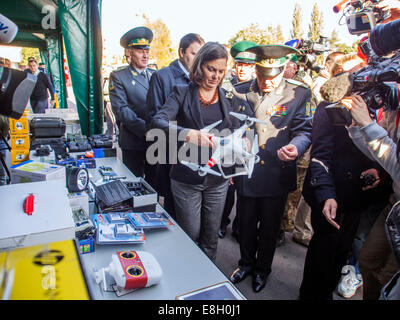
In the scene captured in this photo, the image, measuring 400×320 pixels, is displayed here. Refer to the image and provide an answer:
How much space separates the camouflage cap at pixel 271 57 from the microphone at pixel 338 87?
565mm

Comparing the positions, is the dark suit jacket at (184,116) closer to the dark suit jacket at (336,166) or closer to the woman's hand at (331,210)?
the dark suit jacket at (336,166)

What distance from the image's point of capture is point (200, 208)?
1758mm

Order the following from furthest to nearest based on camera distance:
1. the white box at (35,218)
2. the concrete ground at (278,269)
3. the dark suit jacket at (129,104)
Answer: the dark suit jacket at (129,104), the concrete ground at (278,269), the white box at (35,218)

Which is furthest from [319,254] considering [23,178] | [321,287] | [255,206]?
[23,178]

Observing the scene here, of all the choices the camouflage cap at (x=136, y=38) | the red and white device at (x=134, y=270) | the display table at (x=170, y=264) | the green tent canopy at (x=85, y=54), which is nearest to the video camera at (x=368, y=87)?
the display table at (x=170, y=264)

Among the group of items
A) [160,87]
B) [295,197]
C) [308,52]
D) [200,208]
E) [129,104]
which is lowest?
[295,197]

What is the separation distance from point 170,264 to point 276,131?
1144 mm

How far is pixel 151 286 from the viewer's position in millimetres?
923

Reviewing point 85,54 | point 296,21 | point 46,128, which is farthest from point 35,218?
point 296,21

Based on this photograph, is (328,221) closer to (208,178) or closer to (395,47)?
(208,178)

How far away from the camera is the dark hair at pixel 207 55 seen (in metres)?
1.51

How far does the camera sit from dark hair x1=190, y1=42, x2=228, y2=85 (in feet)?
4.94

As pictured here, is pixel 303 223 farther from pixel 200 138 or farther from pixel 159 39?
pixel 159 39
